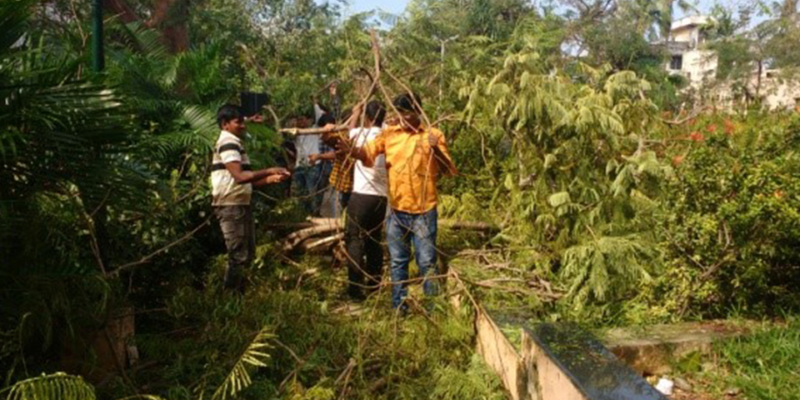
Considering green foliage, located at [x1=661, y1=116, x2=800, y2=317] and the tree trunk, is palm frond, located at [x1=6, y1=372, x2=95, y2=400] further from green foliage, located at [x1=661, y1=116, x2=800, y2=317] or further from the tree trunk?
the tree trunk

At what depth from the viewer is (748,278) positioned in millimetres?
4027

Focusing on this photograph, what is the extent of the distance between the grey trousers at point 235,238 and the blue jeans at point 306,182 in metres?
2.26

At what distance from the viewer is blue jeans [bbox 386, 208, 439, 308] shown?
4.74 m

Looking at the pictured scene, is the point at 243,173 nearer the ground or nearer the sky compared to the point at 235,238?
nearer the sky

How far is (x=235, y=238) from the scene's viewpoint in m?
4.89

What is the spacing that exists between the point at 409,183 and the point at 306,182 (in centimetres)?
342

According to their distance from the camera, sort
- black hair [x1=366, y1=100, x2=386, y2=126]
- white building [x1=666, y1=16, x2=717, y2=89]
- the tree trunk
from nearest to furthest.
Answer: black hair [x1=366, y1=100, x2=386, y2=126]
the tree trunk
white building [x1=666, y1=16, x2=717, y2=89]

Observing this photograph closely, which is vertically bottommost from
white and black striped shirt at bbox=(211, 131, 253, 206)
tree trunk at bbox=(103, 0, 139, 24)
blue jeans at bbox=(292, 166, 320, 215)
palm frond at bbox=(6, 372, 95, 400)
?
palm frond at bbox=(6, 372, 95, 400)

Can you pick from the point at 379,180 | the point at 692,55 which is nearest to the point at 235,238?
the point at 379,180

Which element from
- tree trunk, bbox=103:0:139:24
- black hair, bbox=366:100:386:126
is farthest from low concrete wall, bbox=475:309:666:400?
tree trunk, bbox=103:0:139:24

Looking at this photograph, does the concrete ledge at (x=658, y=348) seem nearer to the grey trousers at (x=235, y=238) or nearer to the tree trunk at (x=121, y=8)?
the grey trousers at (x=235, y=238)

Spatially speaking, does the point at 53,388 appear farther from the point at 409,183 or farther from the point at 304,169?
the point at 304,169

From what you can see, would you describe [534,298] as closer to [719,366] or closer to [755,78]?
[719,366]

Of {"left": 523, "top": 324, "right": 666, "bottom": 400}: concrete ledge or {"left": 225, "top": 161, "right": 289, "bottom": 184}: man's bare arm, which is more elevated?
{"left": 225, "top": 161, "right": 289, "bottom": 184}: man's bare arm
